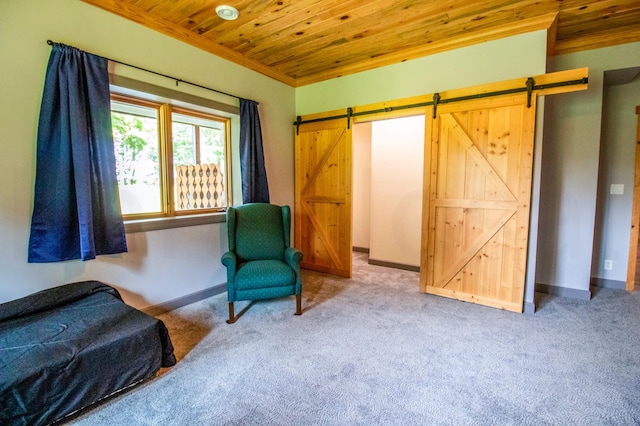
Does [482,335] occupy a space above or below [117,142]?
below

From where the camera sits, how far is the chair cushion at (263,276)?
107 inches

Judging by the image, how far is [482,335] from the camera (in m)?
2.49

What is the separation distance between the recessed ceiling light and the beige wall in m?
0.63

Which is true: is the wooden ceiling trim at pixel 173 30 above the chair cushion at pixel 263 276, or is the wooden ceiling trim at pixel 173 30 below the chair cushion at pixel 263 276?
above

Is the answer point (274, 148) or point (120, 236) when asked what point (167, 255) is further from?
point (274, 148)

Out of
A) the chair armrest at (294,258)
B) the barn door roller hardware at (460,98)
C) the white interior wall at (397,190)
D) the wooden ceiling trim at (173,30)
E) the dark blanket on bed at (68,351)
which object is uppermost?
the wooden ceiling trim at (173,30)

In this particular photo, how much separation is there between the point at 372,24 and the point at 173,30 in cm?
189

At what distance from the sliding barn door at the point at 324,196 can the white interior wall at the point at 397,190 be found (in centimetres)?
93

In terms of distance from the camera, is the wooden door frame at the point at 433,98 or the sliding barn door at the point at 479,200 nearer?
the wooden door frame at the point at 433,98

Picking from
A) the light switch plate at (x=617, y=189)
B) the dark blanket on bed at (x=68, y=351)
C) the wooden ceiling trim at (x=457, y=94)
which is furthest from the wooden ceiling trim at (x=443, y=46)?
the dark blanket on bed at (x=68, y=351)

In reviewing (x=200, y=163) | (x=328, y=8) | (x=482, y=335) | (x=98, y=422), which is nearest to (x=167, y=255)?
(x=200, y=163)

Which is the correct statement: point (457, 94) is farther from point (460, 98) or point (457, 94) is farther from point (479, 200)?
point (479, 200)

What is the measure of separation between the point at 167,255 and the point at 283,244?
1.17 m

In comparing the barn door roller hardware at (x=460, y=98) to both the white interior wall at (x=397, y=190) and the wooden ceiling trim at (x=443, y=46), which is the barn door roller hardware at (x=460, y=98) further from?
the white interior wall at (x=397, y=190)
